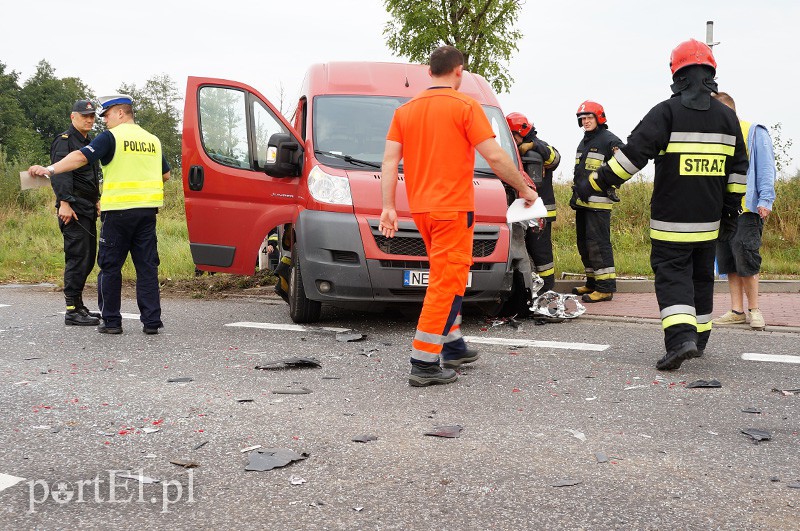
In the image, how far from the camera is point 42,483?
11.0 ft

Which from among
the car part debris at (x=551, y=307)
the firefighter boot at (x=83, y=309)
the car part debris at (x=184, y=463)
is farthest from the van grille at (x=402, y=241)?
the car part debris at (x=184, y=463)

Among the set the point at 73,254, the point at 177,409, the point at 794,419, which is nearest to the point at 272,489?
the point at 177,409

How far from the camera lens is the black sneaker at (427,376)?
5074mm

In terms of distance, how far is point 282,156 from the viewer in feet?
24.0

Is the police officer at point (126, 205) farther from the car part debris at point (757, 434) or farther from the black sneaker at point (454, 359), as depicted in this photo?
the car part debris at point (757, 434)

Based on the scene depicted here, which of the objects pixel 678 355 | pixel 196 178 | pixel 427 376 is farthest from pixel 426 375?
pixel 196 178

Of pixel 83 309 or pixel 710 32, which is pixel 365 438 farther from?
pixel 710 32

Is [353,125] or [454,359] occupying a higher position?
[353,125]

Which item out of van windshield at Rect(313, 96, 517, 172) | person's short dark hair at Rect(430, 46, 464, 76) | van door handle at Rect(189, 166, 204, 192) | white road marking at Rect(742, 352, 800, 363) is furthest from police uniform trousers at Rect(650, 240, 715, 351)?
van door handle at Rect(189, 166, 204, 192)

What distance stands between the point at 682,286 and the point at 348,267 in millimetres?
2654

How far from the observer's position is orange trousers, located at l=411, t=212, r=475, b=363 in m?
5.05

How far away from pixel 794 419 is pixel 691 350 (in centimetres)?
111

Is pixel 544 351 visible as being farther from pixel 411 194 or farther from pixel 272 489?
pixel 272 489

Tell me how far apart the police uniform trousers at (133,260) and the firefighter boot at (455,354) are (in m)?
2.77
